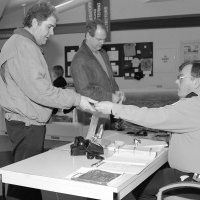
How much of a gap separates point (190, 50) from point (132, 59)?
50.8 inches

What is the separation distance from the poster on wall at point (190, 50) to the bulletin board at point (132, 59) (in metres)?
0.69

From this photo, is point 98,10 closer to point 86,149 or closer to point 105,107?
point 105,107

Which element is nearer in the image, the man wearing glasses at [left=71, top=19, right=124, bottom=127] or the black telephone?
the black telephone

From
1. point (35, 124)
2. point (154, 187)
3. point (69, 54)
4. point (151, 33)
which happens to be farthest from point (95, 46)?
point (69, 54)

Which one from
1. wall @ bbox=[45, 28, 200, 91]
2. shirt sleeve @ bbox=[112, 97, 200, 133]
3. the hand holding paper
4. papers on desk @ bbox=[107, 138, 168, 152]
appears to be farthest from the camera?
wall @ bbox=[45, 28, 200, 91]

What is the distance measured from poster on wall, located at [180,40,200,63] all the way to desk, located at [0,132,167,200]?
210 inches

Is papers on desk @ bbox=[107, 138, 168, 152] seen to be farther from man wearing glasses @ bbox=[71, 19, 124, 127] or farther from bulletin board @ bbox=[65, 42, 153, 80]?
bulletin board @ bbox=[65, 42, 153, 80]

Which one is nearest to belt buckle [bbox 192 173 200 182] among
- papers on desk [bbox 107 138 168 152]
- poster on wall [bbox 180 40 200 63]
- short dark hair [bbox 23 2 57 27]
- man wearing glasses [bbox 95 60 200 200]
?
man wearing glasses [bbox 95 60 200 200]

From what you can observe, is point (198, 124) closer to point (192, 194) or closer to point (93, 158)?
point (192, 194)

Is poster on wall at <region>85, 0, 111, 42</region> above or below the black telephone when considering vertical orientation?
above

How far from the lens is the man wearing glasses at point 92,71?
11.6 ft

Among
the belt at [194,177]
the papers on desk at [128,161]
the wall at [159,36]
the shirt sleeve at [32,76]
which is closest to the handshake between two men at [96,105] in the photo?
the shirt sleeve at [32,76]

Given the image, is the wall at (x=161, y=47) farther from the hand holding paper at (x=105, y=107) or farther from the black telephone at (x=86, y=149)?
the black telephone at (x=86, y=149)

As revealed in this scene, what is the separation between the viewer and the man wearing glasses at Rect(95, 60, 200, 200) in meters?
2.32
